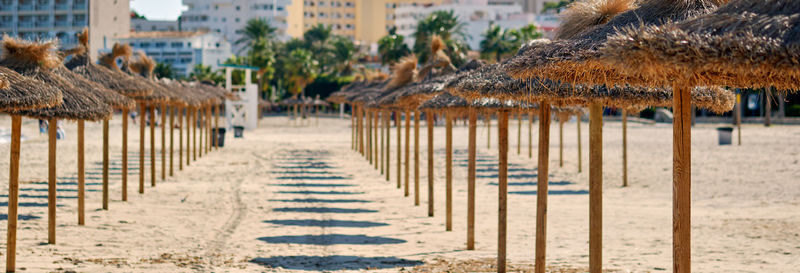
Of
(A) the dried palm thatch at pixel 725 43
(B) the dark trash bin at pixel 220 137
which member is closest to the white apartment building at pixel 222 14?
(B) the dark trash bin at pixel 220 137

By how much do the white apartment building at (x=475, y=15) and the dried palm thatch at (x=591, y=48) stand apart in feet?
284

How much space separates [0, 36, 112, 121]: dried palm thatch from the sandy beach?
149 centimetres

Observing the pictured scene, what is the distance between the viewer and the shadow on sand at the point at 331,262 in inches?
354

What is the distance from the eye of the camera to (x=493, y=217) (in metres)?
13.2

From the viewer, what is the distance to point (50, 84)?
9320mm

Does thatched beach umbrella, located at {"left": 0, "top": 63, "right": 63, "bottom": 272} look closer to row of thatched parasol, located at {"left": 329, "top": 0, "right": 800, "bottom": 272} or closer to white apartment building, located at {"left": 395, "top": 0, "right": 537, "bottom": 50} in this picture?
row of thatched parasol, located at {"left": 329, "top": 0, "right": 800, "bottom": 272}

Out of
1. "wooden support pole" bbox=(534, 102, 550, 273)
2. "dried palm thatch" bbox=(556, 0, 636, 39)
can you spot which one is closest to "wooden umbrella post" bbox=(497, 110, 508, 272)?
"wooden support pole" bbox=(534, 102, 550, 273)

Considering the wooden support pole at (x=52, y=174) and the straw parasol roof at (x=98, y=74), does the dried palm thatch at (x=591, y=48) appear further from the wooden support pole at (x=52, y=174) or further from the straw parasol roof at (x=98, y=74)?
the straw parasol roof at (x=98, y=74)

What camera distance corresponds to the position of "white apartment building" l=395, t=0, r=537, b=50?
9750 centimetres

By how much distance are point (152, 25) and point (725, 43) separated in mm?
117728

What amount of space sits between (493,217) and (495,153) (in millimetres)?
15999

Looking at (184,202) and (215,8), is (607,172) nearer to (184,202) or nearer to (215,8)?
(184,202)

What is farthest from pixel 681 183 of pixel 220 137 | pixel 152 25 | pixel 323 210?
pixel 152 25

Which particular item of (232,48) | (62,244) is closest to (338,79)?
(232,48)
